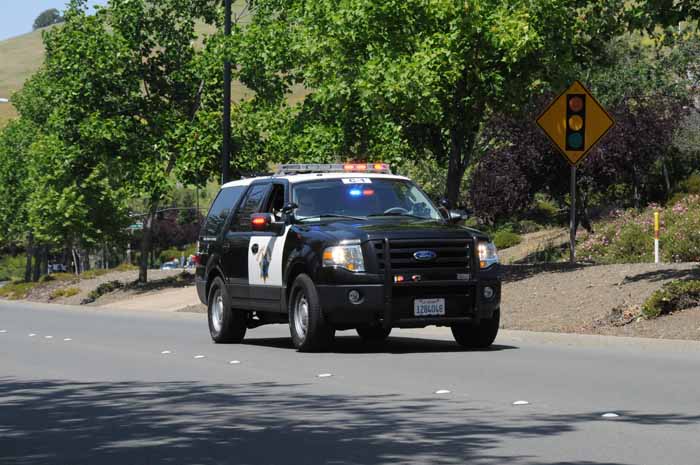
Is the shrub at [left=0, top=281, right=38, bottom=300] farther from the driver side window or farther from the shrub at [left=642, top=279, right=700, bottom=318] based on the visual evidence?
the shrub at [left=642, top=279, right=700, bottom=318]

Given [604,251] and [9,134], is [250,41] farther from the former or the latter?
[9,134]

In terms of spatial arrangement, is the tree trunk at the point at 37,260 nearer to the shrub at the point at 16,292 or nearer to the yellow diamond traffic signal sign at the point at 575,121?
the shrub at the point at 16,292

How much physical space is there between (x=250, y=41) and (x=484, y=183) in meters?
14.0

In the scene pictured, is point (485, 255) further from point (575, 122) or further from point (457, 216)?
point (575, 122)

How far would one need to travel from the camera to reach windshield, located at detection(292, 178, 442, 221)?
57.5ft

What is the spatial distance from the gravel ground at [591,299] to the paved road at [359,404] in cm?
92

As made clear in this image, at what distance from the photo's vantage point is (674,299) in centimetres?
1836

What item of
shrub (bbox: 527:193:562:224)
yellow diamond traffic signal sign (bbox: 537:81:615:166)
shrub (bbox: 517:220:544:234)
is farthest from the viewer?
shrub (bbox: 517:220:544:234)

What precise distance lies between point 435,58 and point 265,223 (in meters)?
9.80

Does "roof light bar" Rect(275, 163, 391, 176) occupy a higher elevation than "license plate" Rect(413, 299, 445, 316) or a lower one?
higher

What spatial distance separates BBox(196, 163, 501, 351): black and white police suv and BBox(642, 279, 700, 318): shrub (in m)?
2.59

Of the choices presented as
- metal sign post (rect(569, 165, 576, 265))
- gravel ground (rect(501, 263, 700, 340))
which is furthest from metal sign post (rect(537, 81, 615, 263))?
gravel ground (rect(501, 263, 700, 340))

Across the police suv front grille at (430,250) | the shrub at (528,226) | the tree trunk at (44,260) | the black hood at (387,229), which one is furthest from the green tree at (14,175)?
the police suv front grille at (430,250)

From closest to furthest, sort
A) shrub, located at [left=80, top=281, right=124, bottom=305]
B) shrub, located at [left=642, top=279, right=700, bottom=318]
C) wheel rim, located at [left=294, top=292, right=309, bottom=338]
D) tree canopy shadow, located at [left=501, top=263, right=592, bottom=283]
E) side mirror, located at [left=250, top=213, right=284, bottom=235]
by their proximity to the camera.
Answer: wheel rim, located at [left=294, top=292, right=309, bottom=338]
side mirror, located at [left=250, top=213, right=284, bottom=235]
shrub, located at [left=642, top=279, right=700, bottom=318]
tree canopy shadow, located at [left=501, top=263, right=592, bottom=283]
shrub, located at [left=80, top=281, right=124, bottom=305]
